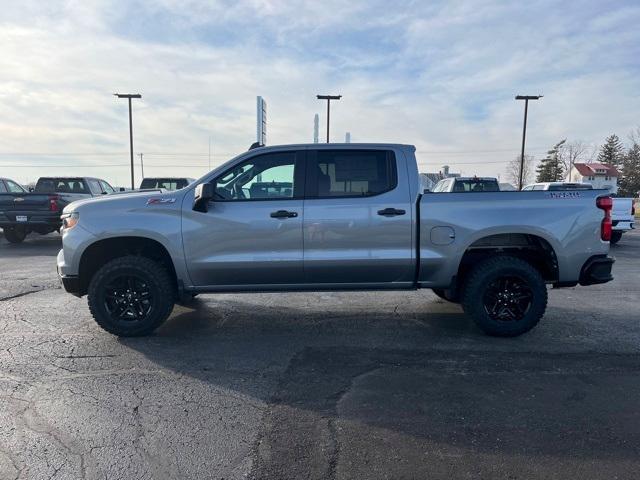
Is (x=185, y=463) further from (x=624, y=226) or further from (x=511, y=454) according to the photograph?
(x=624, y=226)

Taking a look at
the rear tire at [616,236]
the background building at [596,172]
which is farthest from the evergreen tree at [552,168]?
the rear tire at [616,236]

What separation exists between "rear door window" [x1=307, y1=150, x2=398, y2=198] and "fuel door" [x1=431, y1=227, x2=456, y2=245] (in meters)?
0.68

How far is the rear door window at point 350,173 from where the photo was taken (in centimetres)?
520

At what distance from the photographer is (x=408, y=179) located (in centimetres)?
523

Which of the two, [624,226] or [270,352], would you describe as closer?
[270,352]

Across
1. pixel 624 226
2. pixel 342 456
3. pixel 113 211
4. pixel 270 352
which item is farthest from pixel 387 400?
pixel 624 226

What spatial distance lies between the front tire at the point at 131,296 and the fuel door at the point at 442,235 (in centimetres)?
292

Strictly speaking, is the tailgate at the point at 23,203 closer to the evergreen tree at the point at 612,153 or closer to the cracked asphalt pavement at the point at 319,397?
the cracked asphalt pavement at the point at 319,397

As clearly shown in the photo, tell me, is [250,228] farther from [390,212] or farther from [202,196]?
[390,212]

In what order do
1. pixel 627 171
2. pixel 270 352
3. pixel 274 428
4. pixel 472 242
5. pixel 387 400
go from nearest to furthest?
pixel 274 428 < pixel 387 400 < pixel 270 352 < pixel 472 242 < pixel 627 171

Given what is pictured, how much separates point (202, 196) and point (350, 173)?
1.62m

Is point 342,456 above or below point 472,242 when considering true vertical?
below

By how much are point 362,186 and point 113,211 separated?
2.68 m

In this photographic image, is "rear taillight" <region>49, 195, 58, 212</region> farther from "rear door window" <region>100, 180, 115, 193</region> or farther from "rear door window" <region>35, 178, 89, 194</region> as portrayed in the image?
"rear door window" <region>100, 180, 115, 193</region>
